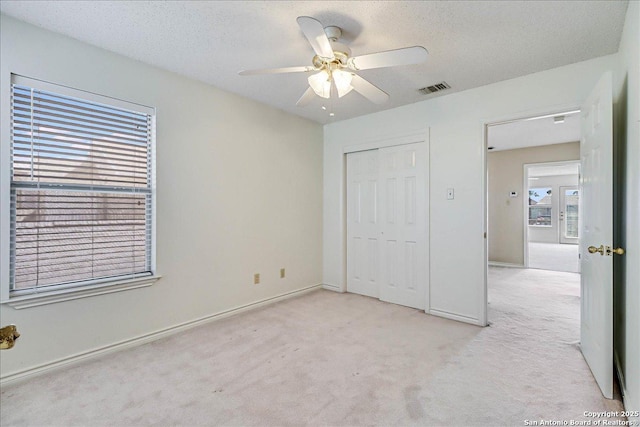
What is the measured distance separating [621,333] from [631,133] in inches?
53.0

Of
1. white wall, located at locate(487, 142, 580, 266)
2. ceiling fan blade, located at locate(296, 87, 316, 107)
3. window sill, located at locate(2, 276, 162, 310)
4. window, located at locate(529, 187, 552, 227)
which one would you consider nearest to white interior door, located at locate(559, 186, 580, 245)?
window, located at locate(529, 187, 552, 227)

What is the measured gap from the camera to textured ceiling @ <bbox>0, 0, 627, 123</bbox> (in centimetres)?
190

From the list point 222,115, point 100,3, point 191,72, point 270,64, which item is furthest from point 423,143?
point 100,3

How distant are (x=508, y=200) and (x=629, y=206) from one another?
16.6 ft

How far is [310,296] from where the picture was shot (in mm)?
4082

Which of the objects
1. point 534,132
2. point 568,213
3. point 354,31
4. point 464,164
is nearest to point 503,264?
point 534,132

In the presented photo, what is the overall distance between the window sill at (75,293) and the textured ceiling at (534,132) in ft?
15.3

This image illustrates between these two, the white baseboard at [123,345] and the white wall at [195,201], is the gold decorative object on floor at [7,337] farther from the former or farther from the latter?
the white baseboard at [123,345]

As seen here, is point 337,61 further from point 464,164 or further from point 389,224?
point 389,224

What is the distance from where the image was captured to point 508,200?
6375 mm

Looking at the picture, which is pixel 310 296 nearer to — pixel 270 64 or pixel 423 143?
pixel 423 143

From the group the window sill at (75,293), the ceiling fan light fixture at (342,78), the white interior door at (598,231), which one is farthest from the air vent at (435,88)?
the window sill at (75,293)

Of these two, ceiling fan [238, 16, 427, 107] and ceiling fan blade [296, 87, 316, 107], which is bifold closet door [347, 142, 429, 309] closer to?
ceiling fan [238, 16, 427, 107]

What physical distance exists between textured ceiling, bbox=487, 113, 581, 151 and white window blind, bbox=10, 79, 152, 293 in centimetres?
445
